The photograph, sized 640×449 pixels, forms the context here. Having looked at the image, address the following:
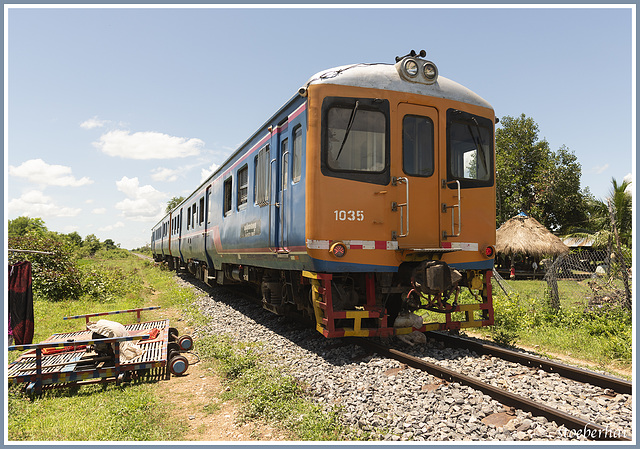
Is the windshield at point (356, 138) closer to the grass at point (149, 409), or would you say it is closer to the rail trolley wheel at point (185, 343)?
the grass at point (149, 409)

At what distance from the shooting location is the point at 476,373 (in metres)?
5.17

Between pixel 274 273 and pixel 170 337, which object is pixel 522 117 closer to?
pixel 274 273

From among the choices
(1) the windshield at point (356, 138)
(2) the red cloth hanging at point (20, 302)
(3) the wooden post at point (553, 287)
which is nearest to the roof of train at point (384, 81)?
(1) the windshield at point (356, 138)

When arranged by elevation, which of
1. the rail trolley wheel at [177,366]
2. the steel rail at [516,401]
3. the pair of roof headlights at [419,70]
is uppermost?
the pair of roof headlights at [419,70]

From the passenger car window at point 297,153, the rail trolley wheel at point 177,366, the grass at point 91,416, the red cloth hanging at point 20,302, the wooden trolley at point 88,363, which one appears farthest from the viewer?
the passenger car window at point 297,153

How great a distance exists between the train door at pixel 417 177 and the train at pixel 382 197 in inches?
0.6

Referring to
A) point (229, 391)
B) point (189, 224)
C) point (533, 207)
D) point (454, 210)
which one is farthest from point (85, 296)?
A: point (533, 207)

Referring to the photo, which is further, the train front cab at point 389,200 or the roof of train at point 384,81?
the roof of train at point 384,81

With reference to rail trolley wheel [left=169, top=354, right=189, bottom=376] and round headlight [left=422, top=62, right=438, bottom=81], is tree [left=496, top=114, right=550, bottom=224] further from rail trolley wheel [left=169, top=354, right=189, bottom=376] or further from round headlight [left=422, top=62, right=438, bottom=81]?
rail trolley wheel [left=169, top=354, right=189, bottom=376]

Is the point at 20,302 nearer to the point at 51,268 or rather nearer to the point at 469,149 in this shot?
the point at 469,149

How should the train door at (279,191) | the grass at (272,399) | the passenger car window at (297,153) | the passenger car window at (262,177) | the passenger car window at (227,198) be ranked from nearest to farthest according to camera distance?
the grass at (272,399)
the passenger car window at (297,153)
the train door at (279,191)
the passenger car window at (262,177)
the passenger car window at (227,198)

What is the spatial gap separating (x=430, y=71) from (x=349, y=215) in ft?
8.24

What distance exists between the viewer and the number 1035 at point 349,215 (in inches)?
235

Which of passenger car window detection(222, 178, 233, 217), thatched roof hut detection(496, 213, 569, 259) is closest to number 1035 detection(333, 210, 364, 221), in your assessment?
passenger car window detection(222, 178, 233, 217)
